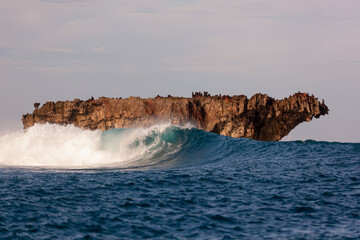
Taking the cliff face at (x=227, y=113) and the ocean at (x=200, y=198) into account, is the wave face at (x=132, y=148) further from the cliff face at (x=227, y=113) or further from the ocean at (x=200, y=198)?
the cliff face at (x=227, y=113)

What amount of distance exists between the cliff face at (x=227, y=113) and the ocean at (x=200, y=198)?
2600cm

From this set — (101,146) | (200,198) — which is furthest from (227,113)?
(200,198)

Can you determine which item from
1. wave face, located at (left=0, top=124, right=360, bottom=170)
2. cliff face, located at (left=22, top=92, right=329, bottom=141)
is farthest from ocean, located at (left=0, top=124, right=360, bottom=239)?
cliff face, located at (left=22, top=92, right=329, bottom=141)

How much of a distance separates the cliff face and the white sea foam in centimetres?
1999

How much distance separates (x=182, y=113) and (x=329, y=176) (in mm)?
36748

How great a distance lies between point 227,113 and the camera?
184 feet

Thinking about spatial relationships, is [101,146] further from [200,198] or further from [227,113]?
[227,113]

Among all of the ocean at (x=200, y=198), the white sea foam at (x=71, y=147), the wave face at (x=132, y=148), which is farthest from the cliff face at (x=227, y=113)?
the ocean at (x=200, y=198)

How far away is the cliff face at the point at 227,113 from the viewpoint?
55.2 m

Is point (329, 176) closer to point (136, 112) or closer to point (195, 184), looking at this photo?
point (195, 184)

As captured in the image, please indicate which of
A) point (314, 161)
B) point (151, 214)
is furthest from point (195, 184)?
point (314, 161)

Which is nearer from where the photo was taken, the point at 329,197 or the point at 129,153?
the point at 329,197

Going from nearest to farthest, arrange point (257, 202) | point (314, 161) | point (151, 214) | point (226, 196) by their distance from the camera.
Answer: point (151, 214) → point (257, 202) → point (226, 196) → point (314, 161)

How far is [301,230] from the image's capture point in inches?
430
